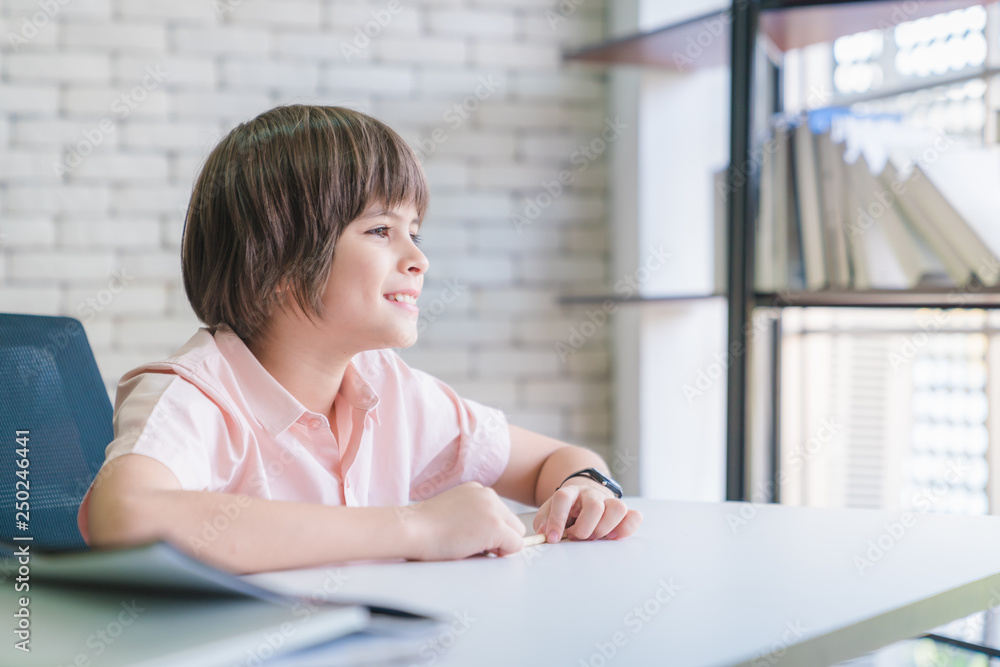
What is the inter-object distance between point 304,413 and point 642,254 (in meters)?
1.55

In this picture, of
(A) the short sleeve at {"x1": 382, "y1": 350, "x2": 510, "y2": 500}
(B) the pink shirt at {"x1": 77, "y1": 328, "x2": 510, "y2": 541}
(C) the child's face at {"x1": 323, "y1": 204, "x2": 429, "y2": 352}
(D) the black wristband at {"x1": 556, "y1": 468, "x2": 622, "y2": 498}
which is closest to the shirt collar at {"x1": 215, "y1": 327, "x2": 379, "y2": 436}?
(B) the pink shirt at {"x1": 77, "y1": 328, "x2": 510, "y2": 541}

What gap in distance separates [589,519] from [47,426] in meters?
0.69

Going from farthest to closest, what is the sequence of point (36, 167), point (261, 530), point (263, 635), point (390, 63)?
1. point (390, 63)
2. point (36, 167)
3. point (261, 530)
4. point (263, 635)

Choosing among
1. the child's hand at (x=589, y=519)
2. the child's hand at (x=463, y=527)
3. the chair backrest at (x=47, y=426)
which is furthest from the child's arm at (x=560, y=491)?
the chair backrest at (x=47, y=426)

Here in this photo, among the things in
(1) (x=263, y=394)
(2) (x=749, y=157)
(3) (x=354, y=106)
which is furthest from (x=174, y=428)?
(3) (x=354, y=106)

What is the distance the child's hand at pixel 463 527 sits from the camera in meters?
0.82

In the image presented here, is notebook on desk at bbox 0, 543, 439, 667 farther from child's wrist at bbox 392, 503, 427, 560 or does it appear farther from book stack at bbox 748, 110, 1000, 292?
book stack at bbox 748, 110, 1000, 292

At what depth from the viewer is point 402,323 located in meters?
1.13

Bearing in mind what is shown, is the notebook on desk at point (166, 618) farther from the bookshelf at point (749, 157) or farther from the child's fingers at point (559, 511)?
the bookshelf at point (749, 157)

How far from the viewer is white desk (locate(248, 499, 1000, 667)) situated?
585 mm

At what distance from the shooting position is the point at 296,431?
3.61 ft

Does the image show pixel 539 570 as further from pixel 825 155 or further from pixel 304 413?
pixel 825 155

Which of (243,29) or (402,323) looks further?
(243,29)

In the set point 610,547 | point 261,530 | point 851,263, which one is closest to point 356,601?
point 261,530
